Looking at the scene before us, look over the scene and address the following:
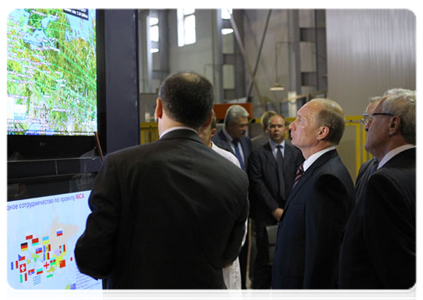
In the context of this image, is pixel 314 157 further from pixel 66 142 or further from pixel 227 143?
pixel 227 143

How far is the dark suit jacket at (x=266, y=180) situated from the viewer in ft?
14.2

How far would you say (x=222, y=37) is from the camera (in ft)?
48.3

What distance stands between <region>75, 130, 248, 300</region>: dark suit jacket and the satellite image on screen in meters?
0.35

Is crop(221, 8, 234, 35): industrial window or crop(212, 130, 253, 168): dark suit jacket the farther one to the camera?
crop(221, 8, 234, 35): industrial window

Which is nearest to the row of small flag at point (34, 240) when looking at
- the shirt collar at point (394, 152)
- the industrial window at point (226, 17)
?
the shirt collar at point (394, 152)

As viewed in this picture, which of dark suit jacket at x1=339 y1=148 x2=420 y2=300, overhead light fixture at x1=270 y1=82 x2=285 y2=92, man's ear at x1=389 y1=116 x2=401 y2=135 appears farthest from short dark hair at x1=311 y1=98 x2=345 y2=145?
overhead light fixture at x1=270 y1=82 x2=285 y2=92

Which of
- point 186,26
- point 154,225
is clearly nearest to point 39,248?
point 154,225

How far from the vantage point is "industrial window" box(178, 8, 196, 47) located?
51.2ft

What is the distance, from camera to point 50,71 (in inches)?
67.2

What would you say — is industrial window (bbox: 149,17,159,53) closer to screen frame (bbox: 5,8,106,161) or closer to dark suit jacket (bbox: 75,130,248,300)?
screen frame (bbox: 5,8,106,161)
